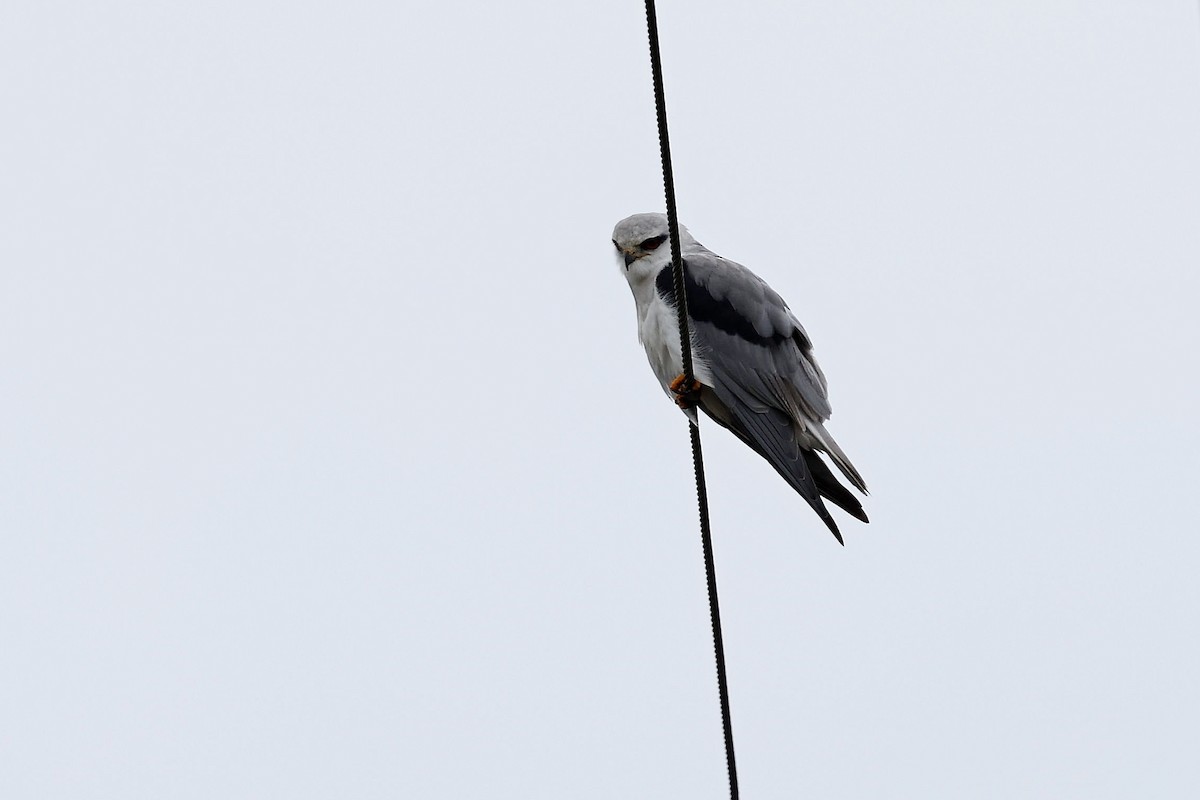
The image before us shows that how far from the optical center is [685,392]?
6332 millimetres

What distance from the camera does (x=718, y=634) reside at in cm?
396

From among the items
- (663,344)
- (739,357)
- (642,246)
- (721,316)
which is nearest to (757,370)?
(739,357)

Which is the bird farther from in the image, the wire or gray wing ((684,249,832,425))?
the wire

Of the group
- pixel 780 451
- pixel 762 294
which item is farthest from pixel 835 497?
pixel 762 294

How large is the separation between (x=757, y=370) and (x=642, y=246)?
2.47ft

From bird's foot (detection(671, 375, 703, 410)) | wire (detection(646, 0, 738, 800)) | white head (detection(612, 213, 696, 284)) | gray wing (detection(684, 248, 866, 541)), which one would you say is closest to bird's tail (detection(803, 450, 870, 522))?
gray wing (detection(684, 248, 866, 541))

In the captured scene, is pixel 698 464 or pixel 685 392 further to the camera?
pixel 685 392

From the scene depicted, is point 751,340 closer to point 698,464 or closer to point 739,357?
point 739,357

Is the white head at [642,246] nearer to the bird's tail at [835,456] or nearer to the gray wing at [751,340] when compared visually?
the gray wing at [751,340]

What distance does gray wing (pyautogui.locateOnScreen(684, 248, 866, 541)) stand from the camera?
6.39 m

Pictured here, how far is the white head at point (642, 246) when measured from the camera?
6.64m

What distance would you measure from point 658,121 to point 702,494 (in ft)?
3.48

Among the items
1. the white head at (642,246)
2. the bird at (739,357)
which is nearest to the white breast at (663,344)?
the bird at (739,357)

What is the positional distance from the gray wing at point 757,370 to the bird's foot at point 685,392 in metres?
0.10
